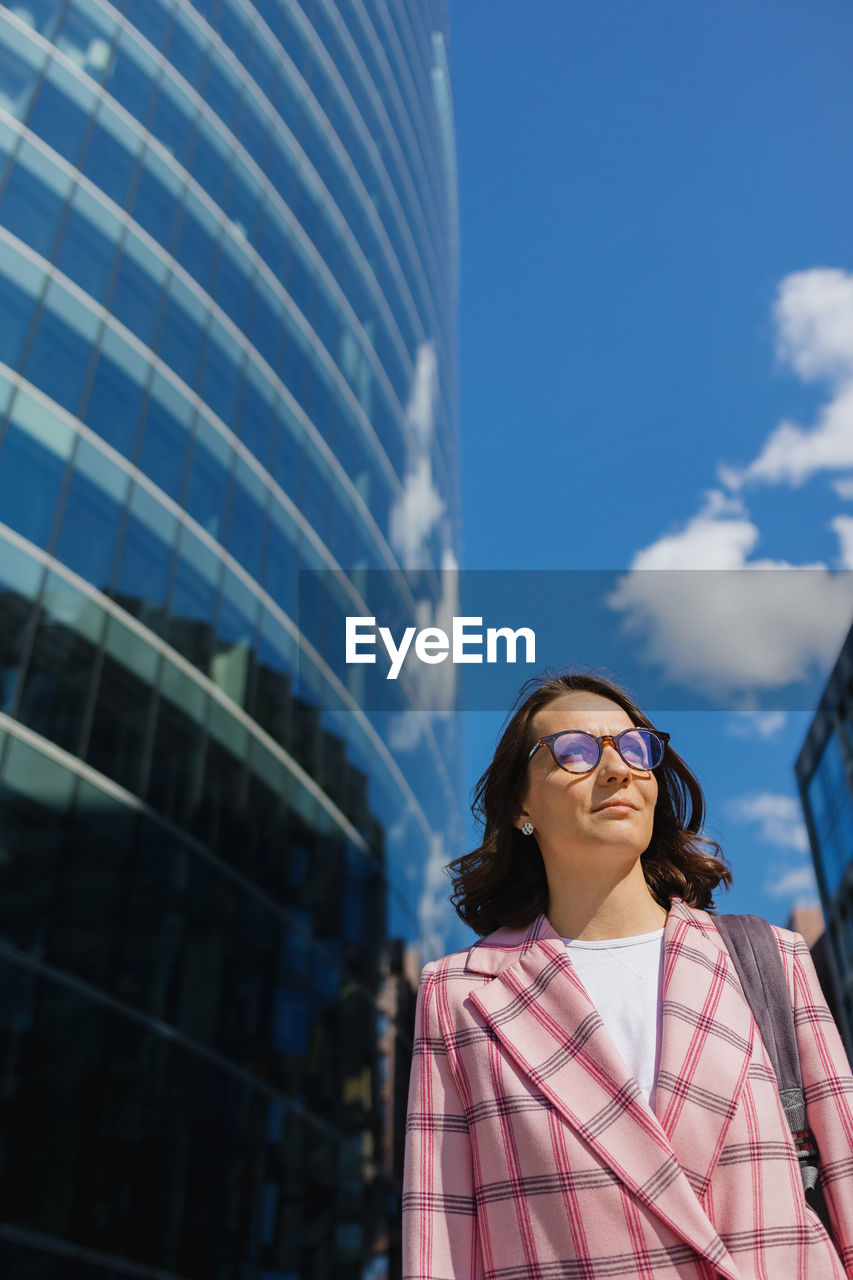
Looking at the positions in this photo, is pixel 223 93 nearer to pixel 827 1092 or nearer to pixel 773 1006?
pixel 773 1006

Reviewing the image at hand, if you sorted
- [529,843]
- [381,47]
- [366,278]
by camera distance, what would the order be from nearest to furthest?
[529,843]
[366,278]
[381,47]

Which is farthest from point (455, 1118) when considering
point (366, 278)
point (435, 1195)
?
point (366, 278)

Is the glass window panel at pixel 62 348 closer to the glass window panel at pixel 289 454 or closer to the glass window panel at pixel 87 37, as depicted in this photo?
the glass window panel at pixel 87 37

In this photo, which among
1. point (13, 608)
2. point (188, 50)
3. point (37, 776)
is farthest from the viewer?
point (188, 50)

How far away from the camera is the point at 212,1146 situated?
17.2 m

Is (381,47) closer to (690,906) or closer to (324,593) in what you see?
(324,593)

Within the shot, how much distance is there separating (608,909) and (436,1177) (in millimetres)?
757

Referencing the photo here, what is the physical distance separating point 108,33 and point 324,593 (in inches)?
524

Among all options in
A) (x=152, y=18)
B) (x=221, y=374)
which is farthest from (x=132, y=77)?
(x=221, y=374)

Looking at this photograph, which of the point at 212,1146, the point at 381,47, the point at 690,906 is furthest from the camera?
the point at 381,47

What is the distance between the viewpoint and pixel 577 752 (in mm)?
2572

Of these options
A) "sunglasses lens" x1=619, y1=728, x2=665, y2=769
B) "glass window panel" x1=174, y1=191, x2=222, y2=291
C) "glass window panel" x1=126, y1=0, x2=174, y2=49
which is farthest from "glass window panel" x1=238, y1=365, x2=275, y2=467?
"sunglasses lens" x1=619, y1=728, x2=665, y2=769

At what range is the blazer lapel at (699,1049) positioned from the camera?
6.77 ft

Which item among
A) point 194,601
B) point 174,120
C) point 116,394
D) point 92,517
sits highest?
point 174,120
